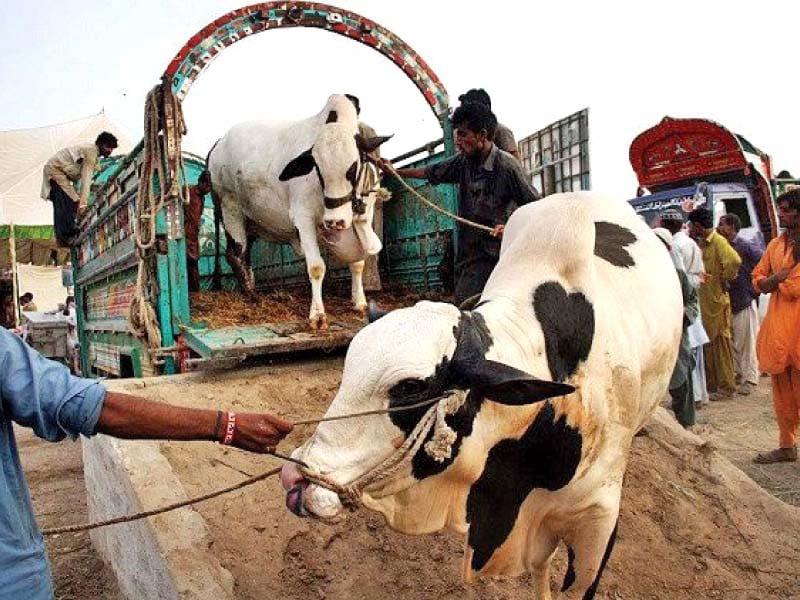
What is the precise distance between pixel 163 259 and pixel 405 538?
220 cm

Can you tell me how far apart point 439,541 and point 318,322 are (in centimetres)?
167

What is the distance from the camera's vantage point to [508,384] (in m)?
1.63

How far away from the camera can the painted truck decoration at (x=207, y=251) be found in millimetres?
3834

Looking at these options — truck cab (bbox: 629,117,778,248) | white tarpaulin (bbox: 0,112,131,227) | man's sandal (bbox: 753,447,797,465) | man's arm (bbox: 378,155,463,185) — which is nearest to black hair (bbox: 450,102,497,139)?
man's arm (bbox: 378,155,463,185)

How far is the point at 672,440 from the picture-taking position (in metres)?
3.83

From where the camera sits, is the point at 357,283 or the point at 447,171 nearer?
the point at 447,171

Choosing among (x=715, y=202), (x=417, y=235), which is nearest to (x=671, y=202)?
(x=715, y=202)

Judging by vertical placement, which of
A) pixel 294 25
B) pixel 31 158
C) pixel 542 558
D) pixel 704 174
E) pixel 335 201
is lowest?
pixel 542 558

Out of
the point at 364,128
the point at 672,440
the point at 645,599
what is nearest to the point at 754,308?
the point at 672,440

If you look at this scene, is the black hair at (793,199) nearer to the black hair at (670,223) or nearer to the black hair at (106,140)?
the black hair at (670,223)

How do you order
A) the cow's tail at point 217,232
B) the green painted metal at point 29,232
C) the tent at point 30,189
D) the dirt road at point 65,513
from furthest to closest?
the tent at point 30,189, the green painted metal at point 29,232, the cow's tail at point 217,232, the dirt road at point 65,513

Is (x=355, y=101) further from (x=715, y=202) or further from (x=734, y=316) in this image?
(x=715, y=202)

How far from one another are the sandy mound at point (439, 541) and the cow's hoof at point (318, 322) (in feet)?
1.77

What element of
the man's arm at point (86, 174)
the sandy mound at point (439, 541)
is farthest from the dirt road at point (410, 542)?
the man's arm at point (86, 174)
